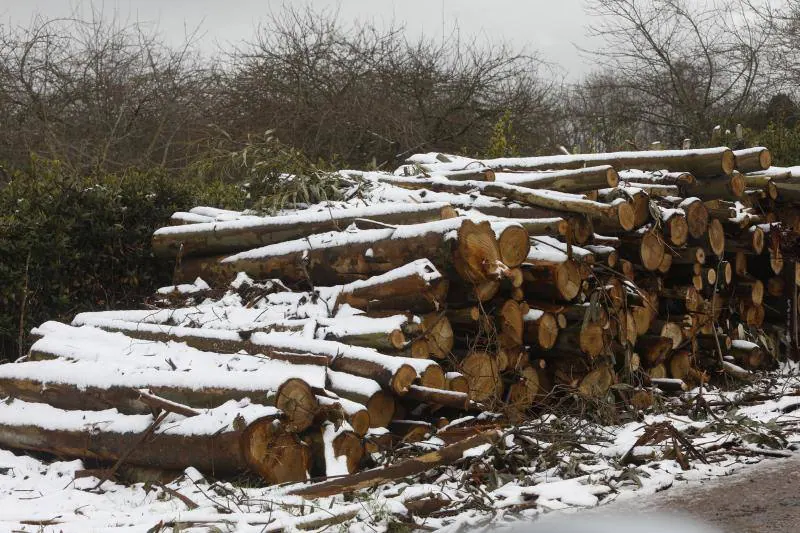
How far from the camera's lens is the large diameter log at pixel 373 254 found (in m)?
6.06

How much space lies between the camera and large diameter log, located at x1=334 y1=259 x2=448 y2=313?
6.04 metres

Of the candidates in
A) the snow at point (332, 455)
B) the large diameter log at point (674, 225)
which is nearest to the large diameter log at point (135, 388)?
the snow at point (332, 455)

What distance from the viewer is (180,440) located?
5.04 m

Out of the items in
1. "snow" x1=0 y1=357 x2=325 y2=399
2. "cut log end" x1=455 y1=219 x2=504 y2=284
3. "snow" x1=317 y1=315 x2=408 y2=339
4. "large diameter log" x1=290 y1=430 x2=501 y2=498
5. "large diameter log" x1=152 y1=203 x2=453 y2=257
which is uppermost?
"large diameter log" x1=152 y1=203 x2=453 y2=257

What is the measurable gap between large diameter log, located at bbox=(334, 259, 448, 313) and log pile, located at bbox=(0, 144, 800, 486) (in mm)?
14

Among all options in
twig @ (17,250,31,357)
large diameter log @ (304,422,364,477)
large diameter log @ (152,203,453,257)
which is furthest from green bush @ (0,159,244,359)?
large diameter log @ (304,422,364,477)

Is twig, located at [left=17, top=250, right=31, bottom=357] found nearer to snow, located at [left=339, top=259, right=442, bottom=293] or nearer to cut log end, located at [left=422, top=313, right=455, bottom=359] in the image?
snow, located at [left=339, top=259, right=442, bottom=293]

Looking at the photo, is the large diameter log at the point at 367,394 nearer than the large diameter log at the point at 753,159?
Yes

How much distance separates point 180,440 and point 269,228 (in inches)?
108

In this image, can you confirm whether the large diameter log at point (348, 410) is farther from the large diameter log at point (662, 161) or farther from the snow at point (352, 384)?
the large diameter log at point (662, 161)

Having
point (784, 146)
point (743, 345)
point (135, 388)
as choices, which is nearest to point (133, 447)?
point (135, 388)

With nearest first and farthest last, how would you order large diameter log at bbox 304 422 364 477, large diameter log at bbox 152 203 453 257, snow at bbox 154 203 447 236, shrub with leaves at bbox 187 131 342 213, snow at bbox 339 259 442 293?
large diameter log at bbox 304 422 364 477 < snow at bbox 339 259 442 293 < large diameter log at bbox 152 203 453 257 < snow at bbox 154 203 447 236 < shrub with leaves at bbox 187 131 342 213

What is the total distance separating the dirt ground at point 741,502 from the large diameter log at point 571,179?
3.03 m

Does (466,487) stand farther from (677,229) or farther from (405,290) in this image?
(677,229)
